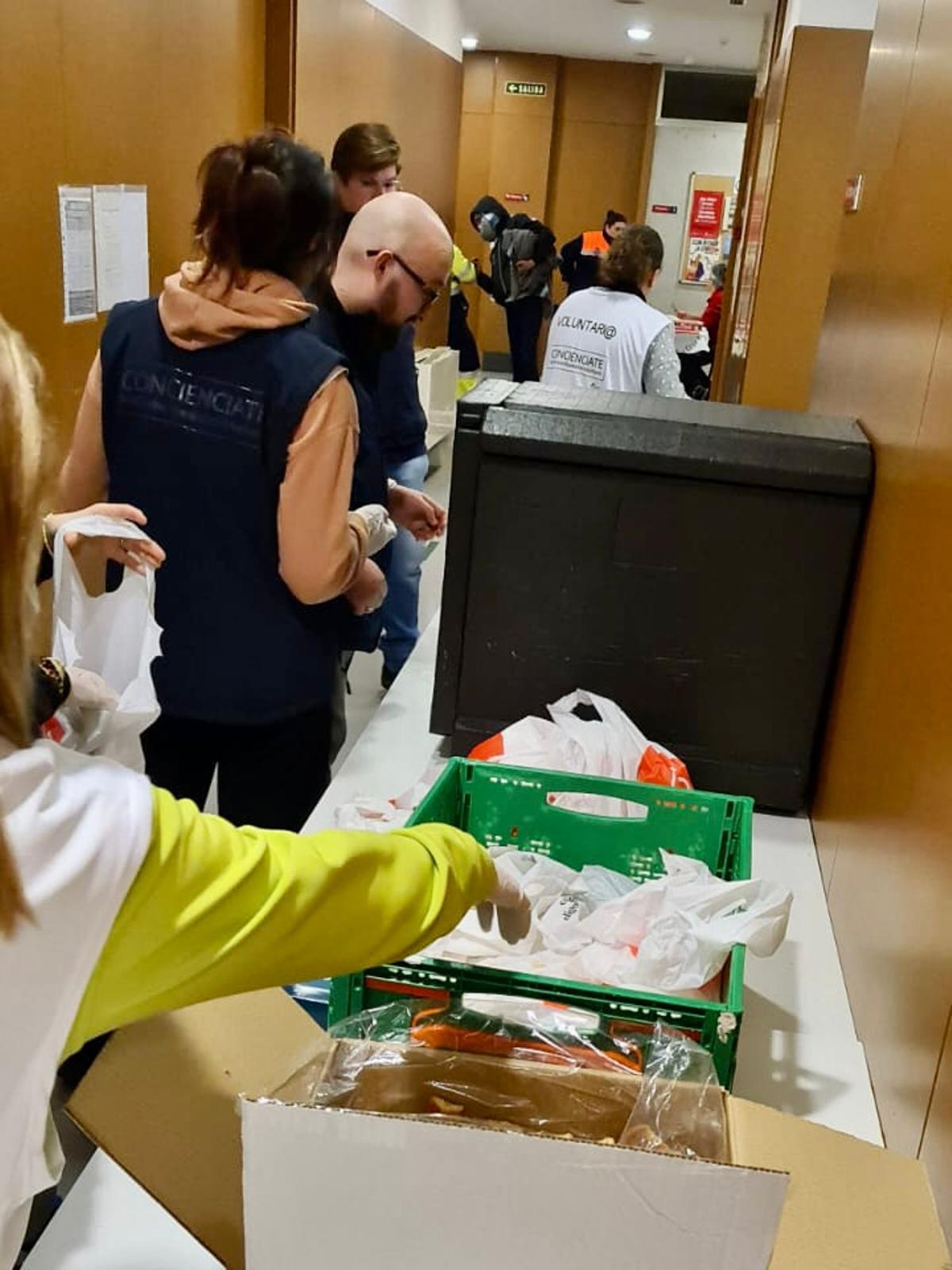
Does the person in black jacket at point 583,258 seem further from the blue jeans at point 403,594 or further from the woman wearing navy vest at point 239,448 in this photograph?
the woman wearing navy vest at point 239,448

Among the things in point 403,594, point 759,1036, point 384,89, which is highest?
point 384,89

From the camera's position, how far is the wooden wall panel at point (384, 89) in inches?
178

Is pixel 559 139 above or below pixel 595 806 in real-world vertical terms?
above

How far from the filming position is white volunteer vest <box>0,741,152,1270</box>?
2.07 feet

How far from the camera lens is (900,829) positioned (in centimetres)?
106

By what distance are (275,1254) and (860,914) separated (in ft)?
2.33

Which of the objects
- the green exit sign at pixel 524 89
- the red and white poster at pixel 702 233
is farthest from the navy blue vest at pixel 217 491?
the red and white poster at pixel 702 233

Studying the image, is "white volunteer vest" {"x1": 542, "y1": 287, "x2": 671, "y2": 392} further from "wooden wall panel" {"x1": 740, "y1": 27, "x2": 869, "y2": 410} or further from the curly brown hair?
"wooden wall panel" {"x1": 740, "y1": 27, "x2": 869, "y2": 410}

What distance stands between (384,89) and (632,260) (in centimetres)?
331

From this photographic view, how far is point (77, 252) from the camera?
9.37ft

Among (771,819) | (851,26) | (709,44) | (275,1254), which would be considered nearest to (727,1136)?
(275,1254)

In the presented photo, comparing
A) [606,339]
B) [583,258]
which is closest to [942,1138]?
[606,339]

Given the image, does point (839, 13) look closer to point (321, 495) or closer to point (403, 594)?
point (403, 594)

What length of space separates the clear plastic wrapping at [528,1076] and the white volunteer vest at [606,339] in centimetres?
268
